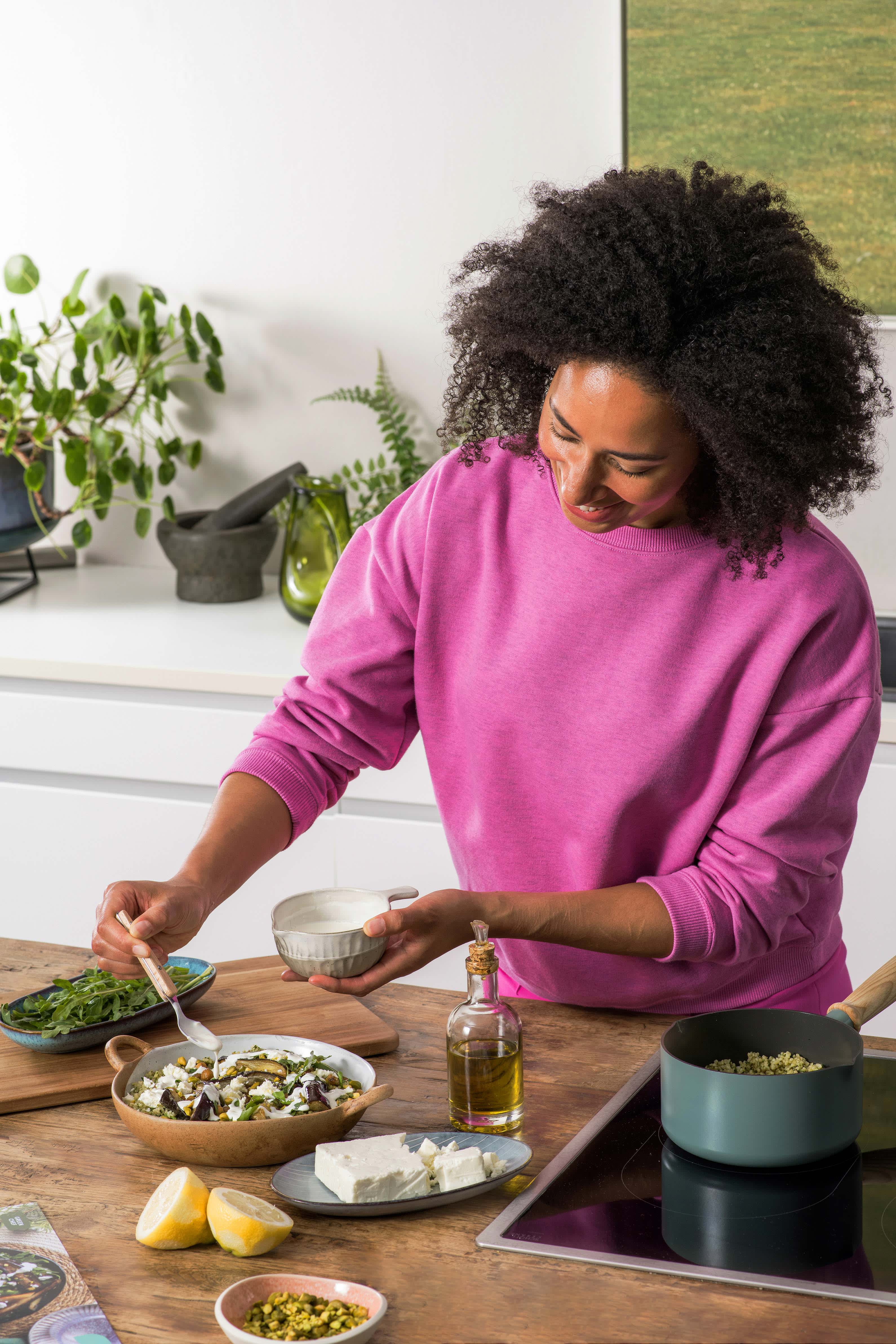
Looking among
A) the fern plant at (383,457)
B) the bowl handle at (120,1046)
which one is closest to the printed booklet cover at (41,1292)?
the bowl handle at (120,1046)

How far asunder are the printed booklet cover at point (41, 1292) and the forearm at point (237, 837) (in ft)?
1.27

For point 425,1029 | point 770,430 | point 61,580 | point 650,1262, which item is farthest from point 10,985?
point 61,580

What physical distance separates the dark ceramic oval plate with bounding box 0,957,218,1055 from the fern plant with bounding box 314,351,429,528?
1540mm

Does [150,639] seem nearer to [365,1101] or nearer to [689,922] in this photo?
[689,922]

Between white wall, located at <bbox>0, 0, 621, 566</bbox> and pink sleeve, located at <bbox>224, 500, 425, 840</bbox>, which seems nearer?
pink sleeve, located at <bbox>224, 500, 425, 840</bbox>

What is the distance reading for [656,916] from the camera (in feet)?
4.37

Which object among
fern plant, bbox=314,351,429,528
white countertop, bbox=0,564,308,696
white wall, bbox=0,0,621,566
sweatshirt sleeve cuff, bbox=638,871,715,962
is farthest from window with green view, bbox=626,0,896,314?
sweatshirt sleeve cuff, bbox=638,871,715,962

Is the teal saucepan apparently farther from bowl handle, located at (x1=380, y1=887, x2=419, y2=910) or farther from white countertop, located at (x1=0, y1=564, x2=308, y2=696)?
white countertop, located at (x1=0, y1=564, x2=308, y2=696)

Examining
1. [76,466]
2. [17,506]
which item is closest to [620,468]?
[76,466]

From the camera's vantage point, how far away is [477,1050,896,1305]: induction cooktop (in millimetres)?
966

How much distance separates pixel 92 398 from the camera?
293 cm

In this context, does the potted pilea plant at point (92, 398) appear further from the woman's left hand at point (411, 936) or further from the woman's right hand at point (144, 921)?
the woman's left hand at point (411, 936)

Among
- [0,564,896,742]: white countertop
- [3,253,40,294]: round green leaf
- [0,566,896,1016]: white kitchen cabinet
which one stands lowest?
[0,566,896,1016]: white kitchen cabinet

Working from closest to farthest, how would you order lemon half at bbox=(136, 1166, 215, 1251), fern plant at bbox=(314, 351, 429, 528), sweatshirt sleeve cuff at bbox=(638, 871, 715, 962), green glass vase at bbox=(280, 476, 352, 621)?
lemon half at bbox=(136, 1166, 215, 1251), sweatshirt sleeve cuff at bbox=(638, 871, 715, 962), green glass vase at bbox=(280, 476, 352, 621), fern plant at bbox=(314, 351, 429, 528)
